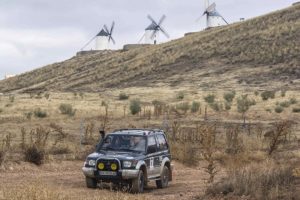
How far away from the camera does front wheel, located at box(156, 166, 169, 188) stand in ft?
63.4

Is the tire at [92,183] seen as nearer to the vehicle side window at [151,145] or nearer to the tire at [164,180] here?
the vehicle side window at [151,145]

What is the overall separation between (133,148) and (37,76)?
10610cm

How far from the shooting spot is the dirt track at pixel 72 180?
17.0 metres

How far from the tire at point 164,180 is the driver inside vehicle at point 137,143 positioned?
4.32 feet

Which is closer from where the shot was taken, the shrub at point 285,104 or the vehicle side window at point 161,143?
the vehicle side window at point 161,143

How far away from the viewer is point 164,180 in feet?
64.1

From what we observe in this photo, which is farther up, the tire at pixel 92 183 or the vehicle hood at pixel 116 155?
the vehicle hood at pixel 116 155

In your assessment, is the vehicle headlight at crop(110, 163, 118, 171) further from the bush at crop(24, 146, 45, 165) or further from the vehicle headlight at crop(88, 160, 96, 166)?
the bush at crop(24, 146, 45, 165)

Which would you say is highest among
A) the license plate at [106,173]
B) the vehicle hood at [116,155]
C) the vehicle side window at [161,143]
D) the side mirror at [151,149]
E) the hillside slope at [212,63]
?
the hillside slope at [212,63]

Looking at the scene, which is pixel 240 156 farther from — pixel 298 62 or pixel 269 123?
pixel 298 62

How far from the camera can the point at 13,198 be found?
11.5 m

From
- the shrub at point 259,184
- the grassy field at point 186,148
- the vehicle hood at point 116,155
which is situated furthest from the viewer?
the vehicle hood at point 116,155

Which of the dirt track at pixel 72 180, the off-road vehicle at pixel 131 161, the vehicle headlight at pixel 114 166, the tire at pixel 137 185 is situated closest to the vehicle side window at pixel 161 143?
the off-road vehicle at pixel 131 161

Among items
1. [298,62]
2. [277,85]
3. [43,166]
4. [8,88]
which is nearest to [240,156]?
[43,166]
